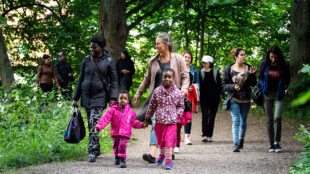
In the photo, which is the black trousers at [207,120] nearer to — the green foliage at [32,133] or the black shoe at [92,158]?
the green foliage at [32,133]

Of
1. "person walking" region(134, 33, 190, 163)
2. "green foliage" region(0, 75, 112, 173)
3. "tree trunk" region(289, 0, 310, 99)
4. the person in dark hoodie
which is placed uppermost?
"tree trunk" region(289, 0, 310, 99)

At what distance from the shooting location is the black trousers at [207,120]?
30.7 ft

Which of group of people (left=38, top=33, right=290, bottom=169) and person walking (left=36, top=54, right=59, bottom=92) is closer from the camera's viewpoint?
group of people (left=38, top=33, right=290, bottom=169)

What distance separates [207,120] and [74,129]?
14.0ft

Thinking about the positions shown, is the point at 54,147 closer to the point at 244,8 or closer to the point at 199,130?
the point at 199,130

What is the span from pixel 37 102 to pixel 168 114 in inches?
143

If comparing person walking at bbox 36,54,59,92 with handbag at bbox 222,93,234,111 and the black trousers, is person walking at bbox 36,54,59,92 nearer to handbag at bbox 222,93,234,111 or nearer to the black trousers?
the black trousers

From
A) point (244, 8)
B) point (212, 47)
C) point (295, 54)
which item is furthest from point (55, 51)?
point (295, 54)

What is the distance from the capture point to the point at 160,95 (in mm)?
5582

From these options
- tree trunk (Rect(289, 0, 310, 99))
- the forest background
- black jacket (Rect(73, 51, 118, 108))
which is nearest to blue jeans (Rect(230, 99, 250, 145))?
the forest background

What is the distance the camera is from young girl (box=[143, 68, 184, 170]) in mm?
5535

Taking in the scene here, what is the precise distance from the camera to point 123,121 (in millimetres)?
5691

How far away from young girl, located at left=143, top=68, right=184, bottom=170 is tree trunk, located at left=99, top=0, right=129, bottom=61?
33.7 ft

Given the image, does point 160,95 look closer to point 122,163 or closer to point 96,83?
point 122,163
